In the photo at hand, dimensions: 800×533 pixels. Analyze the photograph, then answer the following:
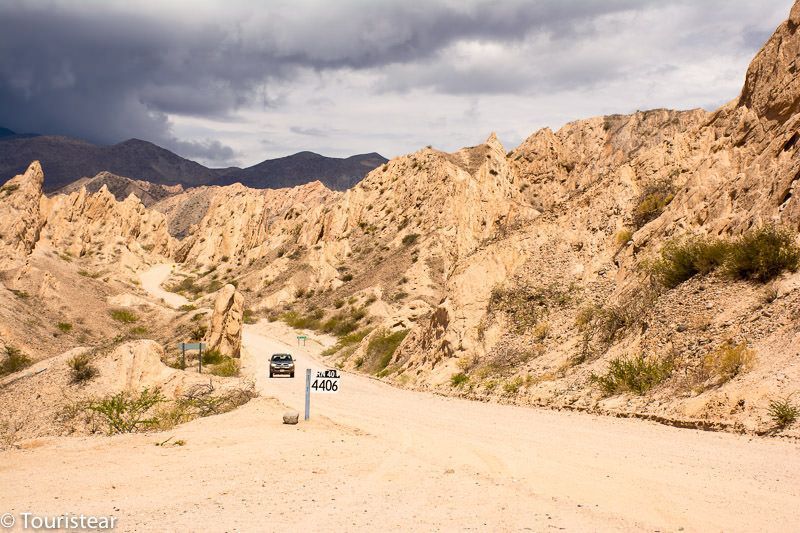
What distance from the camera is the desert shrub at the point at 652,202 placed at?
28281 millimetres

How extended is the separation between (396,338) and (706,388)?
2695 cm

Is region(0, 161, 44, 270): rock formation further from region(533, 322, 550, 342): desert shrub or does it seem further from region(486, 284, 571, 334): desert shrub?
region(533, 322, 550, 342): desert shrub

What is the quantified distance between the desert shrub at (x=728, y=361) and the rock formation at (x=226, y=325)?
93.4 feet

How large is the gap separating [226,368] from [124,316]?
26.2 meters

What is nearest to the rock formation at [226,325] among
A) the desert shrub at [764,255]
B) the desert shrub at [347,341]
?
the desert shrub at [347,341]

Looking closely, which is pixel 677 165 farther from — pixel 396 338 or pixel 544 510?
pixel 544 510

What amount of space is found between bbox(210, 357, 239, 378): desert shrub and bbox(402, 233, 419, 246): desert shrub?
43386mm

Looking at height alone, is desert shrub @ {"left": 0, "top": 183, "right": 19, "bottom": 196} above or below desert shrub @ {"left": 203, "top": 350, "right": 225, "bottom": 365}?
above

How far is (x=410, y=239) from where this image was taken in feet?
264

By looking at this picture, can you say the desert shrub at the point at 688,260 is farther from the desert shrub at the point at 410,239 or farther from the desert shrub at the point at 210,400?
the desert shrub at the point at 410,239

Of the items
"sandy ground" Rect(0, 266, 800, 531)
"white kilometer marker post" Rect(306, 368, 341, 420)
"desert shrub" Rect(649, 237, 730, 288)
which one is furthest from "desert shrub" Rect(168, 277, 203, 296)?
"sandy ground" Rect(0, 266, 800, 531)

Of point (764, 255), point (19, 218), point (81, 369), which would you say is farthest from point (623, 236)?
point (19, 218)

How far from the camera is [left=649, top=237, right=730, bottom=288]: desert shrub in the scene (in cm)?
2028

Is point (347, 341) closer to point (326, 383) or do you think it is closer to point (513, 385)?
point (513, 385)
